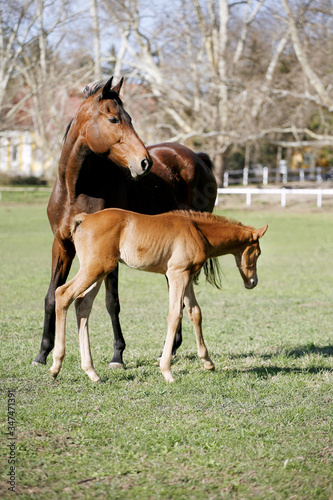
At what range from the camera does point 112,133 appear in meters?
5.00

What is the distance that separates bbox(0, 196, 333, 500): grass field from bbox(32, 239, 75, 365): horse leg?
203 mm

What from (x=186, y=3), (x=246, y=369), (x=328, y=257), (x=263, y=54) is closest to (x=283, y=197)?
(x=263, y=54)

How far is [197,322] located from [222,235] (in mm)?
809

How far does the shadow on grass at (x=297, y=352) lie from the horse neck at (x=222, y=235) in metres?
1.44

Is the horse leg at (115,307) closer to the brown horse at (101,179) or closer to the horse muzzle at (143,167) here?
the brown horse at (101,179)

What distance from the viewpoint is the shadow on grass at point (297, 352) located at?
20.2 ft

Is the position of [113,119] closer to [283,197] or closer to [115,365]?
[115,365]

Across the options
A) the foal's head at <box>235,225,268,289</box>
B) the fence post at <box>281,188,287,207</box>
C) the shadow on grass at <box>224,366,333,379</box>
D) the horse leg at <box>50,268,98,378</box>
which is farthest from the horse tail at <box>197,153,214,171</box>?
the fence post at <box>281,188,287,207</box>

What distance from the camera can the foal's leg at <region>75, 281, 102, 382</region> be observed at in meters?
5.01

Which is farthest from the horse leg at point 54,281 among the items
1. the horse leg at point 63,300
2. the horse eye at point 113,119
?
the horse eye at point 113,119

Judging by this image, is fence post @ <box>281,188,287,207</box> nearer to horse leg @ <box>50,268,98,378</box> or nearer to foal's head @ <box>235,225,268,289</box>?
foal's head @ <box>235,225,268,289</box>

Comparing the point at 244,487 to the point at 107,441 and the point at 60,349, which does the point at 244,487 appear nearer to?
the point at 107,441

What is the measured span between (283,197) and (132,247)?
84.7 feet

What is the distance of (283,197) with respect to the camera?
1169 inches
